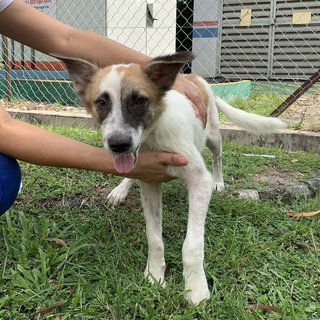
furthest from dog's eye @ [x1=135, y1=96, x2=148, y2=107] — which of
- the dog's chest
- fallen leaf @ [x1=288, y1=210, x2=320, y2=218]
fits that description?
fallen leaf @ [x1=288, y1=210, x2=320, y2=218]

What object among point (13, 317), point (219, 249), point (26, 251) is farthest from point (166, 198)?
point (13, 317)

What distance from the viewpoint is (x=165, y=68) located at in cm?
236

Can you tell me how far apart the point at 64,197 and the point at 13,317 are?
1.39 metres

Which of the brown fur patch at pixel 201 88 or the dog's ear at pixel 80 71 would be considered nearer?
the dog's ear at pixel 80 71

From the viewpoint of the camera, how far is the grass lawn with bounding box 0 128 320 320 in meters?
2.07

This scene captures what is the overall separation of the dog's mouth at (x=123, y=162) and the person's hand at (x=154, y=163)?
0.21 feet

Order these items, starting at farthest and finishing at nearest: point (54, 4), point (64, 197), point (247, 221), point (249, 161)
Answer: point (54, 4) → point (249, 161) → point (64, 197) → point (247, 221)

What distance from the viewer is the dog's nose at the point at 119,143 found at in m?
2.11

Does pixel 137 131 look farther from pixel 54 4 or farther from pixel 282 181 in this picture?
pixel 54 4

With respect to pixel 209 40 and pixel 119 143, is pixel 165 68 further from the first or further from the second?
pixel 209 40

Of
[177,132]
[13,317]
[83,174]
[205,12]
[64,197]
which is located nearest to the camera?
[13,317]

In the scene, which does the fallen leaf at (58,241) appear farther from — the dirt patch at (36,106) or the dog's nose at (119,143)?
the dirt patch at (36,106)

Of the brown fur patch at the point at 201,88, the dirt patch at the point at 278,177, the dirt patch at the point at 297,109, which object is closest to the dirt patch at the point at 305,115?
the dirt patch at the point at 297,109

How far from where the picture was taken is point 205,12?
365 inches
